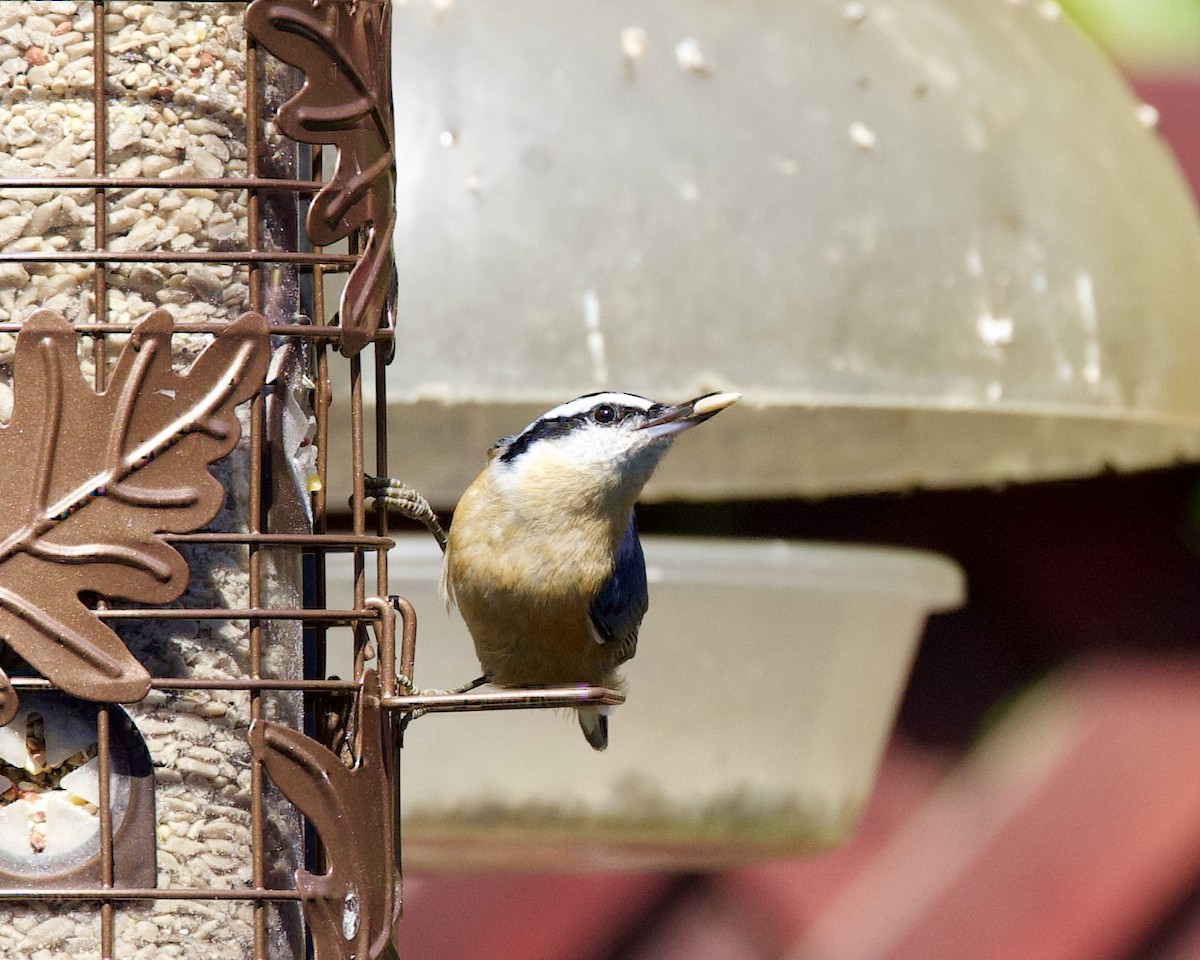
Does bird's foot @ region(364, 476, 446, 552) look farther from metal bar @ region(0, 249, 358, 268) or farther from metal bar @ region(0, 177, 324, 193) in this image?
metal bar @ region(0, 177, 324, 193)

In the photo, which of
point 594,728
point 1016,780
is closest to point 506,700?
point 594,728

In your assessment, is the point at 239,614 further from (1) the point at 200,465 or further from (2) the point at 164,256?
(2) the point at 164,256

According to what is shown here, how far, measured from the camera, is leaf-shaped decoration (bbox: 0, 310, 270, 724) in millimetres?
2848

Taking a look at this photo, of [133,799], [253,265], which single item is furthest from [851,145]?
[133,799]

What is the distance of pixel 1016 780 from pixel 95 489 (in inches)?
163

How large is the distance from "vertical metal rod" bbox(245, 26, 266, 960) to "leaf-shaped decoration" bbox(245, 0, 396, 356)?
8cm

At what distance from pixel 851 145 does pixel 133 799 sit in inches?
75.8

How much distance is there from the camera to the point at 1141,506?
6848 millimetres

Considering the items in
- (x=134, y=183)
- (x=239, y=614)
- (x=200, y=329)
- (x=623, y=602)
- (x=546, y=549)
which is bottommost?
(x=623, y=602)

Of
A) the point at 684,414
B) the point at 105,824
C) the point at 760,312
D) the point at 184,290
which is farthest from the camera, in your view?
the point at 760,312

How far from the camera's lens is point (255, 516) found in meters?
3.04

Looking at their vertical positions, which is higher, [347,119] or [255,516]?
[347,119]

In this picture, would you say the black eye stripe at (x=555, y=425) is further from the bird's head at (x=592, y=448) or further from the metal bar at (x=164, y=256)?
the metal bar at (x=164, y=256)

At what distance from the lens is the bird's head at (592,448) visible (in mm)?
3768
